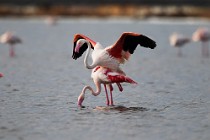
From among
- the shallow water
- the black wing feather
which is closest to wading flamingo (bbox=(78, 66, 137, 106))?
the shallow water

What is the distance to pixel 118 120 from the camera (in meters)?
10.2

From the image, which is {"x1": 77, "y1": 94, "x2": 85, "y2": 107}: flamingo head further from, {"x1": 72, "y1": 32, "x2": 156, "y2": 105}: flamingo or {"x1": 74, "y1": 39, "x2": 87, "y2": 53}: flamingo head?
{"x1": 74, "y1": 39, "x2": 87, "y2": 53}: flamingo head

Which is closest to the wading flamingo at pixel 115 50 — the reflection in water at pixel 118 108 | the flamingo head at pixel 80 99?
the flamingo head at pixel 80 99

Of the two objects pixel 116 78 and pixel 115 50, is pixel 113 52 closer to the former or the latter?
pixel 115 50

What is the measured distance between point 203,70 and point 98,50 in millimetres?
6350

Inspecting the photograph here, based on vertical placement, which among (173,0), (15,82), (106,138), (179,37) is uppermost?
(173,0)

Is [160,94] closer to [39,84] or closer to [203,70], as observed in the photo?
[39,84]

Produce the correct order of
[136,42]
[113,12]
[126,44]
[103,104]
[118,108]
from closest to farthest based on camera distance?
[118,108] → [136,42] → [126,44] → [103,104] → [113,12]

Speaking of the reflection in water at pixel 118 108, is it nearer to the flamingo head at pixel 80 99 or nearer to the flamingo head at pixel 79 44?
the flamingo head at pixel 80 99

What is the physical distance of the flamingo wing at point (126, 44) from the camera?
11.4m

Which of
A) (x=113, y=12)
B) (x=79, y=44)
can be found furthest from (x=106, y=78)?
(x=113, y=12)

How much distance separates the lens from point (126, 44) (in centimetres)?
1167

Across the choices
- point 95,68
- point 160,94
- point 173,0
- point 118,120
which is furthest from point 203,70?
point 173,0

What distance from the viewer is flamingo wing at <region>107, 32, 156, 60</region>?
11.4 metres
